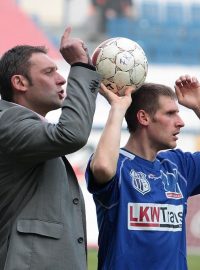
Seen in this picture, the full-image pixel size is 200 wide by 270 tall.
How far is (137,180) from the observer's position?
4551 mm

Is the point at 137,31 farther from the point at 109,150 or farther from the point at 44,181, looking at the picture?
the point at 44,181

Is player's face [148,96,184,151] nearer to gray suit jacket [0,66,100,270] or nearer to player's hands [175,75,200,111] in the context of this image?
player's hands [175,75,200,111]

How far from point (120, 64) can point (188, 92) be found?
2.44 feet

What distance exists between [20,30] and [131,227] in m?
15.9

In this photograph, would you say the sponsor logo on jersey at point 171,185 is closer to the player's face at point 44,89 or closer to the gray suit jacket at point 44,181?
the gray suit jacket at point 44,181

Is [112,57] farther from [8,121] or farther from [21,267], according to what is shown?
[21,267]

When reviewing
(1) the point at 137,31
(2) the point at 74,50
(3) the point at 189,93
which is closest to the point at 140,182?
(3) the point at 189,93

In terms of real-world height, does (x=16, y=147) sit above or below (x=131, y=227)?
above

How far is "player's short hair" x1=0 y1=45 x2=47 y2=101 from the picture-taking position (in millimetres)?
4055

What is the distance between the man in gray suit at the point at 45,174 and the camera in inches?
147

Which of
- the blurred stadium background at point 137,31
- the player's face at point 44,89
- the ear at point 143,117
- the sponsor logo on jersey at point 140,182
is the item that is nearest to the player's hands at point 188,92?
the ear at point 143,117

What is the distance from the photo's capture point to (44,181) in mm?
3852

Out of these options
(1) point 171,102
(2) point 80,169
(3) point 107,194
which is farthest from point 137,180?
(2) point 80,169

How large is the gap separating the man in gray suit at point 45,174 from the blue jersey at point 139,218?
0.47m
